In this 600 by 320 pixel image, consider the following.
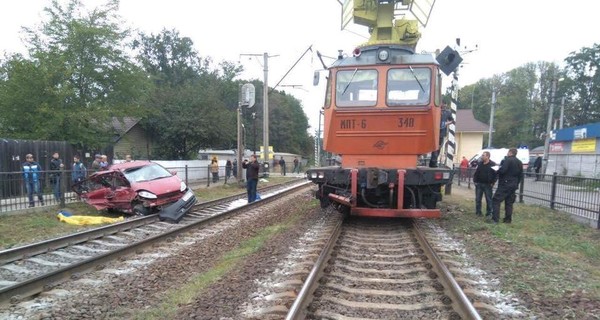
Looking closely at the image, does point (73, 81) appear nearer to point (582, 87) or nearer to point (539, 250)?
point (539, 250)

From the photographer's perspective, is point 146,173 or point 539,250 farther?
point 146,173

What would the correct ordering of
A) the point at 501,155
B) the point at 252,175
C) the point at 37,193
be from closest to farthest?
the point at 37,193, the point at 252,175, the point at 501,155

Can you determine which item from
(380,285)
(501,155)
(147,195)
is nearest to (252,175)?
(147,195)

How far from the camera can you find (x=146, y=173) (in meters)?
12.5

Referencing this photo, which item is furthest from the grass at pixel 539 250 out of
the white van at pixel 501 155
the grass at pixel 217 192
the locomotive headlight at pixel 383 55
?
the white van at pixel 501 155

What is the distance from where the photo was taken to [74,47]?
20.1m

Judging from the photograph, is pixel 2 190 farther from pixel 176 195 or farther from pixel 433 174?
pixel 433 174

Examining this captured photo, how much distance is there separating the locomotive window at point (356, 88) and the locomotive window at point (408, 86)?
1.12ft

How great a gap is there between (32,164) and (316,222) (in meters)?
8.58

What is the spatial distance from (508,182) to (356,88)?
3933 millimetres

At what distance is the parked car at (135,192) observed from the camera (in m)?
11.5

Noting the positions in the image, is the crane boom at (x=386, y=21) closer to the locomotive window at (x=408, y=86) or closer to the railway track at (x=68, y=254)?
the locomotive window at (x=408, y=86)

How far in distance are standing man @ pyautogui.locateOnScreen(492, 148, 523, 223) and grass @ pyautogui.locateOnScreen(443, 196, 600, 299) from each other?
0.41m

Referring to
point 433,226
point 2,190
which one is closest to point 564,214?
point 433,226
